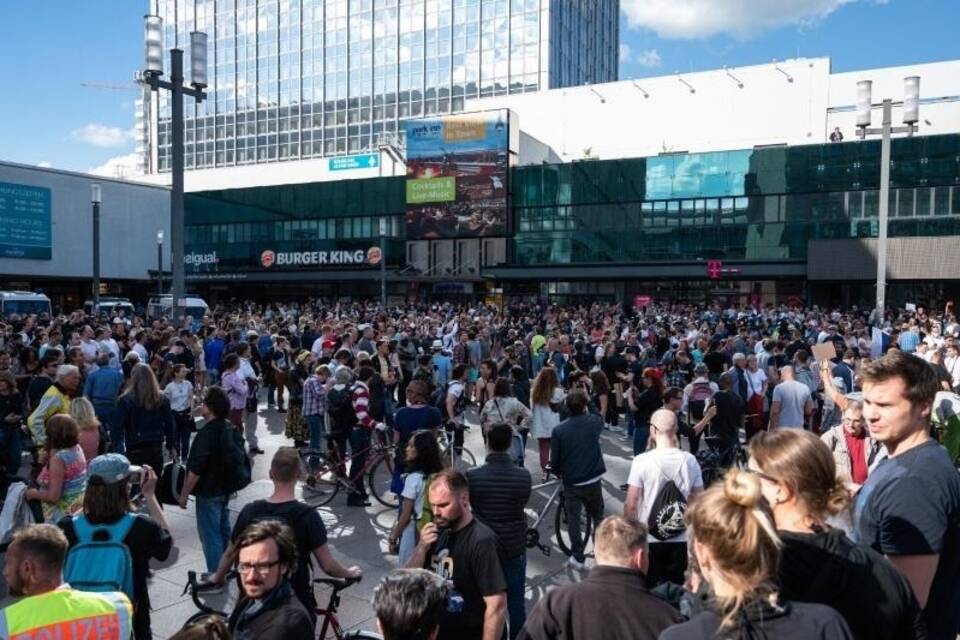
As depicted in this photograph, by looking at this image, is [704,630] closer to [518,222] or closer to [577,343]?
[577,343]

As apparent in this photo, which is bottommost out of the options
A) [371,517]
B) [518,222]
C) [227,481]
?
[371,517]

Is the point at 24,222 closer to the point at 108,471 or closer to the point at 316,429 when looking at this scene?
the point at 316,429

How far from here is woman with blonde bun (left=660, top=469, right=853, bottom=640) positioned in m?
2.02

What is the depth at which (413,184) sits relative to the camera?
5306cm

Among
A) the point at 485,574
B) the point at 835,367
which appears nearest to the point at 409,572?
the point at 485,574

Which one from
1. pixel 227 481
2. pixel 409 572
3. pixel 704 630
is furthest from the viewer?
pixel 227 481

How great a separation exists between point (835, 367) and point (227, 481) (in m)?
Answer: 10.1

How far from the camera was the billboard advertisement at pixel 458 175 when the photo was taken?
50594 mm

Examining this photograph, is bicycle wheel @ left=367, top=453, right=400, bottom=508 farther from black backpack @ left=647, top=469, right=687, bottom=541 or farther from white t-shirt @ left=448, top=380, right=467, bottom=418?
black backpack @ left=647, top=469, right=687, bottom=541

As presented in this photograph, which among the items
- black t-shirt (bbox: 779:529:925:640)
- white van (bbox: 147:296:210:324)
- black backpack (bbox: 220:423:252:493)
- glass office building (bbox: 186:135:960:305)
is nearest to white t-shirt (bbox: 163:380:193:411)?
black backpack (bbox: 220:423:252:493)

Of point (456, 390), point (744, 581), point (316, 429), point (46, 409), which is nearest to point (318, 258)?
point (316, 429)

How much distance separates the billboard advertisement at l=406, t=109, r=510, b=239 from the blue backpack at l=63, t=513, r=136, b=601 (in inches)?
1874

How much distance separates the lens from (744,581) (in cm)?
205

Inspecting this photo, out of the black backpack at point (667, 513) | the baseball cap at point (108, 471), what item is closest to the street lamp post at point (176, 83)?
the baseball cap at point (108, 471)
